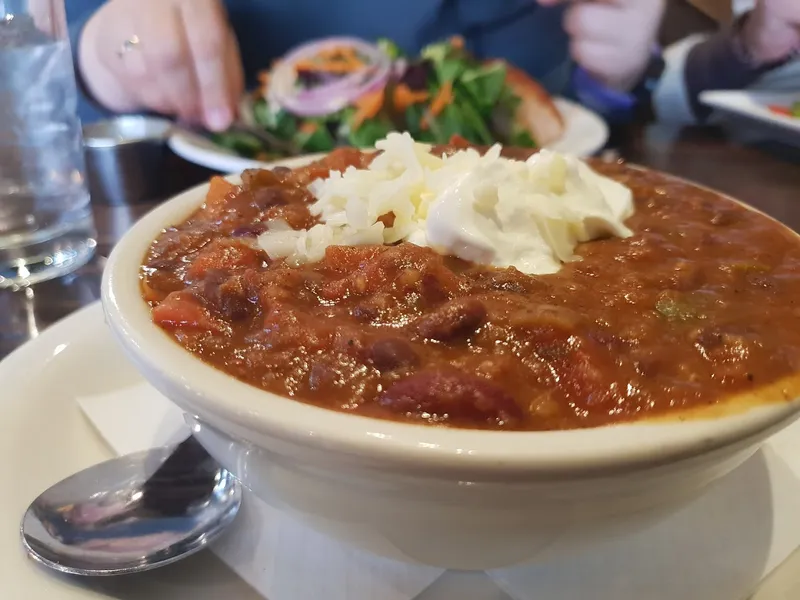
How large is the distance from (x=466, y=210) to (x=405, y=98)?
2.67 meters

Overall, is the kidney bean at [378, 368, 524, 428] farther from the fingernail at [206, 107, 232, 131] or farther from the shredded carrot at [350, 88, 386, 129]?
the fingernail at [206, 107, 232, 131]

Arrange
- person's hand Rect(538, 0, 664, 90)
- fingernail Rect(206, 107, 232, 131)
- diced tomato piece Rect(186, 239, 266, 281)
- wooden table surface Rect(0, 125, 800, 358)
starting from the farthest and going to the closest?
person's hand Rect(538, 0, 664, 90), fingernail Rect(206, 107, 232, 131), wooden table surface Rect(0, 125, 800, 358), diced tomato piece Rect(186, 239, 266, 281)

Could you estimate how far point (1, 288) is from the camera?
8.04 ft

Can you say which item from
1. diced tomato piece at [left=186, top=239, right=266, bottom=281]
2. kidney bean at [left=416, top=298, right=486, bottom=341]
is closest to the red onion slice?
diced tomato piece at [left=186, top=239, right=266, bottom=281]

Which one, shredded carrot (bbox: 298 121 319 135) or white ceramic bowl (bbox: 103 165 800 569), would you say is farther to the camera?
shredded carrot (bbox: 298 121 319 135)

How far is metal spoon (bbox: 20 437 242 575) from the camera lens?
123 cm

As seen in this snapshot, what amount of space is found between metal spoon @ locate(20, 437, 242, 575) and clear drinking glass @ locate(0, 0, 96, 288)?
53.6 inches

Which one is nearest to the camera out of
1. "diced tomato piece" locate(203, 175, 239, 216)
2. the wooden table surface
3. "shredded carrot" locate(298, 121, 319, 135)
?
"diced tomato piece" locate(203, 175, 239, 216)

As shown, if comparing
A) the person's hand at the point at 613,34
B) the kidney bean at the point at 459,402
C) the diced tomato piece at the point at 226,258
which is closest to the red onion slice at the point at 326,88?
the person's hand at the point at 613,34

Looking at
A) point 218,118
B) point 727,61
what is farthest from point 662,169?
point 727,61

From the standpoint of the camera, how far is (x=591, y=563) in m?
1.26

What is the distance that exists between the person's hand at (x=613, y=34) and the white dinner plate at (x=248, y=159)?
1.55m

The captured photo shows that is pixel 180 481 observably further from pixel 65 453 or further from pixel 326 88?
pixel 326 88

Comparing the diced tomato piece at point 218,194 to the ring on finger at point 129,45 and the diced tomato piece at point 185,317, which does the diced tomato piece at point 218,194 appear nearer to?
the diced tomato piece at point 185,317
